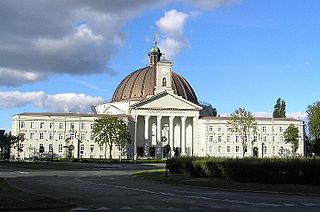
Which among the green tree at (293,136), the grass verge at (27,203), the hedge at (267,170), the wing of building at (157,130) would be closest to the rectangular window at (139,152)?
the wing of building at (157,130)

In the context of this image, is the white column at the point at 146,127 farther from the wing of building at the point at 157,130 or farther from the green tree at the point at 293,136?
the green tree at the point at 293,136

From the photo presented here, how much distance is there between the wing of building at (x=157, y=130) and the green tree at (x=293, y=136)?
5.89m

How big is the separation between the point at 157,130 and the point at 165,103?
8.72 metres

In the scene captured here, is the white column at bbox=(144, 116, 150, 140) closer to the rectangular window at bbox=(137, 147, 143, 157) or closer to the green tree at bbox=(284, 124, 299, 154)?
the rectangular window at bbox=(137, 147, 143, 157)

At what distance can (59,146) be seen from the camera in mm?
129000

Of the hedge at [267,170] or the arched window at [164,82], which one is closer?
the hedge at [267,170]

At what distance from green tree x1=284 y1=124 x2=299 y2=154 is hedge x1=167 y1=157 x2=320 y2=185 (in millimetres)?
94456

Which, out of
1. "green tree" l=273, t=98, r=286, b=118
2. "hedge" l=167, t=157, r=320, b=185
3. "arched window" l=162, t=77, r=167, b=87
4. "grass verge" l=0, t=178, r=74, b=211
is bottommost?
"grass verge" l=0, t=178, r=74, b=211

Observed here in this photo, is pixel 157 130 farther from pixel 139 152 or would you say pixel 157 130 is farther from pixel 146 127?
pixel 139 152

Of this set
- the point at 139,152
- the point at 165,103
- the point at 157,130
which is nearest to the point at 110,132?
the point at 139,152

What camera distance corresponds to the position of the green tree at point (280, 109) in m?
148

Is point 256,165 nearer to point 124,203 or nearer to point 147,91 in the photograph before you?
point 124,203

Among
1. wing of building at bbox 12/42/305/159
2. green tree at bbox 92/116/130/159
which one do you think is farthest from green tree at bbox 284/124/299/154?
green tree at bbox 92/116/130/159

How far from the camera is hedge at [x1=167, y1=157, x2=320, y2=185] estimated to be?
31633 millimetres
